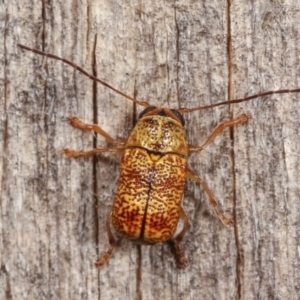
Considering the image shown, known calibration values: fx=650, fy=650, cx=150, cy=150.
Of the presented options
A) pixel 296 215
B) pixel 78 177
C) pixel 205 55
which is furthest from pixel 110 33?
pixel 296 215

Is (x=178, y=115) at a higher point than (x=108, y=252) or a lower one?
higher

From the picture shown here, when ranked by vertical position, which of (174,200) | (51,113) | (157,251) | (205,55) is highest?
(205,55)

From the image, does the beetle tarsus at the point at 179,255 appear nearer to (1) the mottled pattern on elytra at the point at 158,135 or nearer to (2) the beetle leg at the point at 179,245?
(2) the beetle leg at the point at 179,245

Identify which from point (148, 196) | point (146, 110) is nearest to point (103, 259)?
point (148, 196)

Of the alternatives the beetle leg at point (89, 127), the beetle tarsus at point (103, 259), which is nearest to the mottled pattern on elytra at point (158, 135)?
the beetle leg at point (89, 127)

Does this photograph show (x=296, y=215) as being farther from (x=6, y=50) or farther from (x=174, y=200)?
(x=6, y=50)

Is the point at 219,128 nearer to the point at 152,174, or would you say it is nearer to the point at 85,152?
the point at 152,174

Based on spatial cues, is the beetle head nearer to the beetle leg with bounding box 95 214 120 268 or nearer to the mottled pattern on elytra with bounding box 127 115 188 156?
the mottled pattern on elytra with bounding box 127 115 188 156
